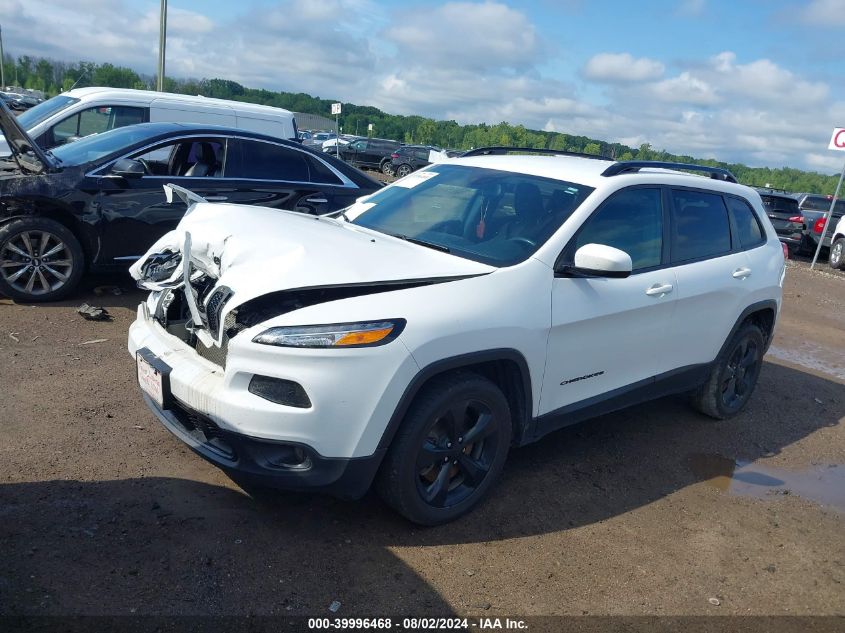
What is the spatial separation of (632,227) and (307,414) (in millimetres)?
2389

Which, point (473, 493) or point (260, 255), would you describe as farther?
point (473, 493)

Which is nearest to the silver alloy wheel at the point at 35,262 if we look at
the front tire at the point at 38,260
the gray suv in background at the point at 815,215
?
the front tire at the point at 38,260

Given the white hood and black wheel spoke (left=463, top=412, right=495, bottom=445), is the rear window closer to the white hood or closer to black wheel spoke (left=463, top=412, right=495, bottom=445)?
the white hood

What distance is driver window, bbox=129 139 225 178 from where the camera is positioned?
7102 millimetres

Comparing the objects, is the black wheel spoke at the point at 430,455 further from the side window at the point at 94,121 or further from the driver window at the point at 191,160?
the side window at the point at 94,121

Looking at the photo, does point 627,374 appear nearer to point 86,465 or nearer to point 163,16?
point 86,465

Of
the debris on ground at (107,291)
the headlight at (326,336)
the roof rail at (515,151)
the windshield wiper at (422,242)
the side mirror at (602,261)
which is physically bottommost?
the debris on ground at (107,291)

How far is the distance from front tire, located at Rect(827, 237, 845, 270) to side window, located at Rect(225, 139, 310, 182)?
13.8 m

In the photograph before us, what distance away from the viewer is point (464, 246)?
386cm

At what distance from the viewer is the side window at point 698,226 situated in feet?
15.1

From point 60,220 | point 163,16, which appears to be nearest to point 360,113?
point 163,16

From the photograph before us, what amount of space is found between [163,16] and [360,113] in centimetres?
8353

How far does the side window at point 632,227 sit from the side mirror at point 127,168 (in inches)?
174

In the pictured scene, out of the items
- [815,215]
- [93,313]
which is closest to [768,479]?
[93,313]
